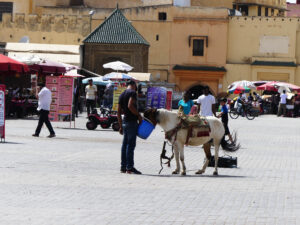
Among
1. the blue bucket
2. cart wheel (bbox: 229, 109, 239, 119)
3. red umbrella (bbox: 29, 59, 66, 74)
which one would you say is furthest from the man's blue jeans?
cart wheel (bbox: 229, 109, 239, 119)

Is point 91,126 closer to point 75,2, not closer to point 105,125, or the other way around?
point 105,125

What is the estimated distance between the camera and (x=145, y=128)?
14.2m

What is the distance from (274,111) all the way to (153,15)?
17.4 m

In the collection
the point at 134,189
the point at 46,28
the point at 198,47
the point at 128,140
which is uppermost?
the point at 46,28

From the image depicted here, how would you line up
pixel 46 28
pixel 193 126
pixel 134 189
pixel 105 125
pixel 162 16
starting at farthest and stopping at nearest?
pixel 162 16, pixel 46 28, pixel 105 125, pixel 193 126, pixel 134 189

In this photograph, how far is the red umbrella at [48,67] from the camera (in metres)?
34.1

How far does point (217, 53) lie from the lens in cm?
6888

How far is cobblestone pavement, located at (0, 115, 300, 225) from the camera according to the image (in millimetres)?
9219

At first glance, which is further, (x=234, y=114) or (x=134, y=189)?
(x=234, y=114)

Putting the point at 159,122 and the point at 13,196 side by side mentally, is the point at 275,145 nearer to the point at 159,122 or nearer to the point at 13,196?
the point at 159,122

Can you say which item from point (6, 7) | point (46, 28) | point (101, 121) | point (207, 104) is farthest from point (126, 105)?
point (6, 7)

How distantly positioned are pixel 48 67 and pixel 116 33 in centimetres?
2846

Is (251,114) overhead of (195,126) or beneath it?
beneath

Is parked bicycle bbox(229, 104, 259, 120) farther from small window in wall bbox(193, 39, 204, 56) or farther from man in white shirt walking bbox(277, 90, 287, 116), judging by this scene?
small window in wall bbox(193, 39, 204, 56)
